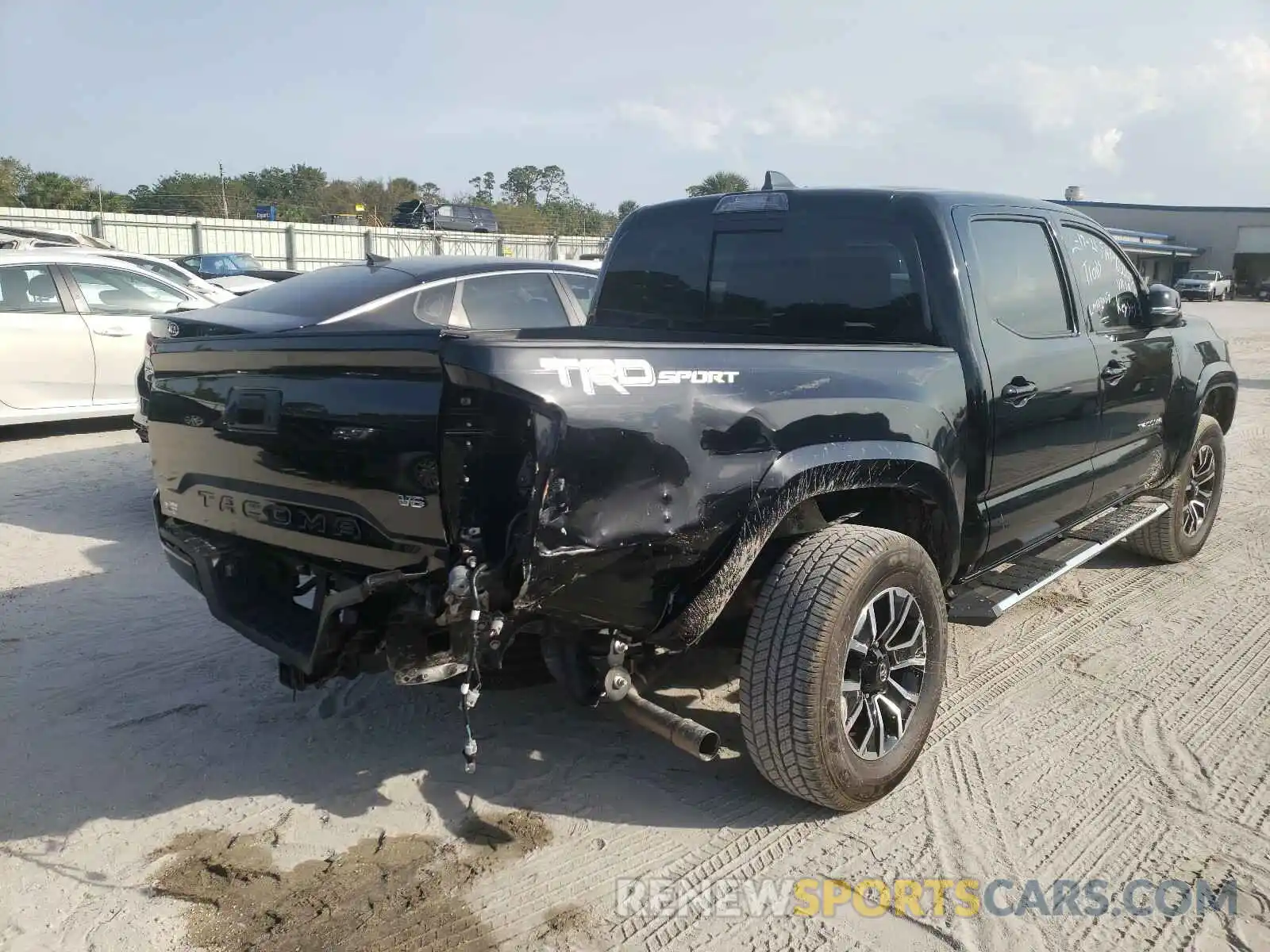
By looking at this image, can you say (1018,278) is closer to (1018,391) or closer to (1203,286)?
(1018,391)

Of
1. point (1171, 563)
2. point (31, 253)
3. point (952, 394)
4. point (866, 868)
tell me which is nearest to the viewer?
point (866, 868)

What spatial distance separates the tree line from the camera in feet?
146

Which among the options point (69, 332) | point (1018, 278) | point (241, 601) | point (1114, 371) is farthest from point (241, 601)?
point (69, 332)

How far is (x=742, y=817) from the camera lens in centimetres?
312

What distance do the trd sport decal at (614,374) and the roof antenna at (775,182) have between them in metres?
1.90

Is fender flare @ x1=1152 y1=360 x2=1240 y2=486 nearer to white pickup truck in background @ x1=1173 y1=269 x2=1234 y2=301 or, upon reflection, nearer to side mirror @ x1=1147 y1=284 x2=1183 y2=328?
side mirror @ x1=1147 y1=284 x2=1183 y2=328

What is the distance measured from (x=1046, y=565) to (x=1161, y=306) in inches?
54.9

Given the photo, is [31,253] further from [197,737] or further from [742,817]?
[742,817]

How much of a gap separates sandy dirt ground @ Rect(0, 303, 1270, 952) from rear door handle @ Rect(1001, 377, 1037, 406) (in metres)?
1.21

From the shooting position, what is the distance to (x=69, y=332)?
8430 millimetres

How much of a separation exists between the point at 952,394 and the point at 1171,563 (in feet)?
10.5

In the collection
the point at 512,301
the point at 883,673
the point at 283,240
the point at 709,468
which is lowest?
the point at 883,673

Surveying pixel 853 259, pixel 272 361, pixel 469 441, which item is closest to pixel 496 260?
pixel 853 259

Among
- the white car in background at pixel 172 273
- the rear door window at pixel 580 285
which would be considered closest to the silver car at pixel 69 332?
the white car in background at pixel 172 273
